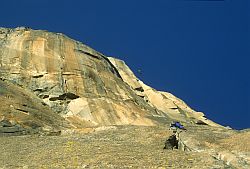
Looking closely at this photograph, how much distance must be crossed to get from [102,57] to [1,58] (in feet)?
45.6

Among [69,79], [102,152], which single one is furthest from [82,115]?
[102,152]

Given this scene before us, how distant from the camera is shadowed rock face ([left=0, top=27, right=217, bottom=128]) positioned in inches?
2286

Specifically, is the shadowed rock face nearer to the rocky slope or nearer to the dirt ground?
the rocky slope

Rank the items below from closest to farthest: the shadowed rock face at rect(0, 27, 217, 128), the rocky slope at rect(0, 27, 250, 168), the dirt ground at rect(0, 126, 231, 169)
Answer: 1. the dirt ground at rect(0, 126, 231, 169)
2. the rocky slope at rect(0, 27, 250, 168)
3. the shadowed rock face at rect(0, 27, 217, 128)

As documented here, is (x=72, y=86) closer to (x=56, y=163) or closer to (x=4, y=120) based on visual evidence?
(x=4, y=120)

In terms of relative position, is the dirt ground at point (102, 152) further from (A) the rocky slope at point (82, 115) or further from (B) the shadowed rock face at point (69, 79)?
(B) the shadowed rock face at point (69, 79)

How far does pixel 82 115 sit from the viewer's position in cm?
5694

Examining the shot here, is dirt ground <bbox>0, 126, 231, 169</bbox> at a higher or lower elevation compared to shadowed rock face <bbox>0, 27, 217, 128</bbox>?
lower

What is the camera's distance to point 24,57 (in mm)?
63375

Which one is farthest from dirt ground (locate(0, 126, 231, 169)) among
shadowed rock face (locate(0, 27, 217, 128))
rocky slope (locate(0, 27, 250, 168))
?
shadowed rock face (locate(0, 27, 217, 128))

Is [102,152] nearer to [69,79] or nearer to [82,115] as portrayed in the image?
[82,115]

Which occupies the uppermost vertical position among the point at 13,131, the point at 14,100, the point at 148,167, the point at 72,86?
the point at 72,86

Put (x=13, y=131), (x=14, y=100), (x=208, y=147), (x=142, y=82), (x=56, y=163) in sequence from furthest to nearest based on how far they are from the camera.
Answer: (x=142, y=82) < (x=14, y=100) < (x=13, y=131) < (x=208, y=147) < (x=56, y=163)

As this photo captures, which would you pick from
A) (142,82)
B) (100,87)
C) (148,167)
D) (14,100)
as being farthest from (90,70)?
(148,167)
